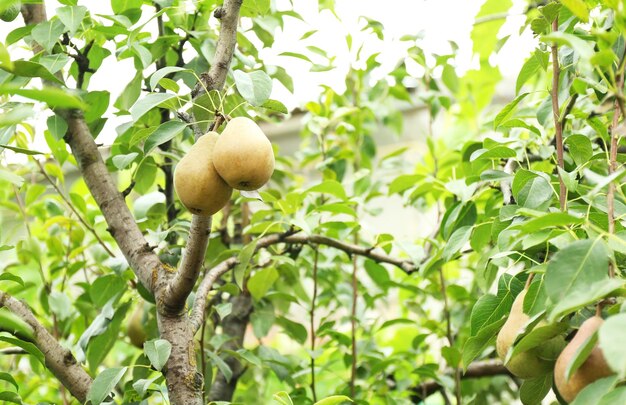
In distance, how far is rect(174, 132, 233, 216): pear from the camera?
2.63 ft

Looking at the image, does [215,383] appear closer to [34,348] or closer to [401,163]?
[34,348]

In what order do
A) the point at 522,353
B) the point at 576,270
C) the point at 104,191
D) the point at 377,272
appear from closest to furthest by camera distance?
the point at 576,270, the point at 522,353, the point at 104,191, the point at 377,272

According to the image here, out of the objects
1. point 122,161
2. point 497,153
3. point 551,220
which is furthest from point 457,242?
point 122,161

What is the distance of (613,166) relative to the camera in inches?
31.6

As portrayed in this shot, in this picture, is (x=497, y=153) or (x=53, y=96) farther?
(x=497, y=153)

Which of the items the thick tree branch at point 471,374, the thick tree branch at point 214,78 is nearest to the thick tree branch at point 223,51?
the thick tree branch at point 214,78

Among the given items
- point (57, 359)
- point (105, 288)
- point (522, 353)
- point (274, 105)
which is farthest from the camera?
point (105, 288)

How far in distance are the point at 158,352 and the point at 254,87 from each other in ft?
1.13

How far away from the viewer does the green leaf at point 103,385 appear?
92cm

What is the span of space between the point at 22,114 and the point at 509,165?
0.76m

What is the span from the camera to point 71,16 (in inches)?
39.3

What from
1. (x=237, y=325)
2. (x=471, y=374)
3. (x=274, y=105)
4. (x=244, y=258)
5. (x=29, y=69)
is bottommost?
(x=471, y=374)

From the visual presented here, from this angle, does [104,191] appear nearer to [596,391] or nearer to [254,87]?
[254,87]

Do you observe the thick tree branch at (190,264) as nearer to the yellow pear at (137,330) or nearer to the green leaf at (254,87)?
the green leaf at (254,87)
